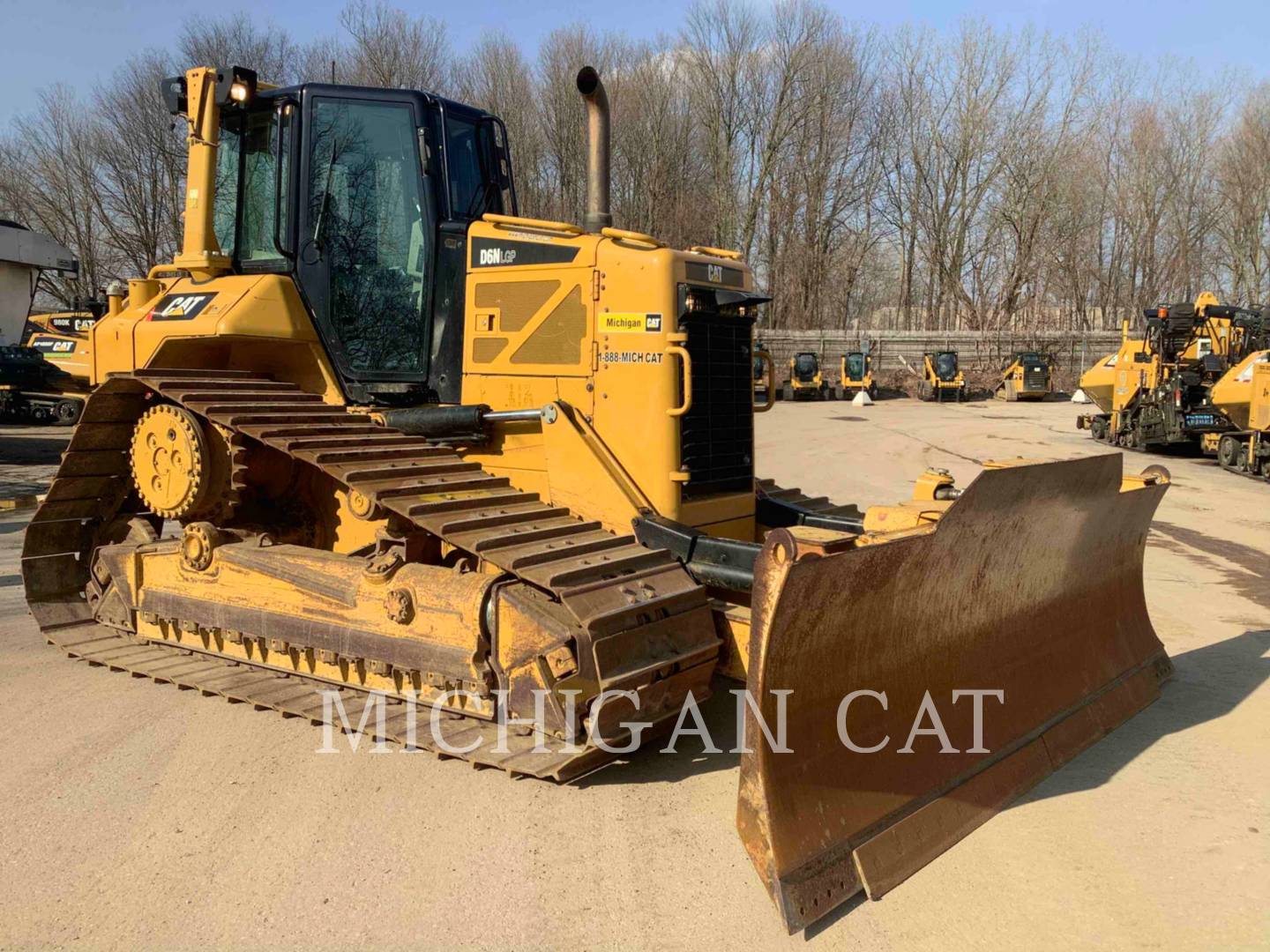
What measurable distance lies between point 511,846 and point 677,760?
3.34ft

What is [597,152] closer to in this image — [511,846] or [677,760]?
[677,760]

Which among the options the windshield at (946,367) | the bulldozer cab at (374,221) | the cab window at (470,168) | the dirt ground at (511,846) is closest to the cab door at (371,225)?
the bulldozer cab at (374,221)

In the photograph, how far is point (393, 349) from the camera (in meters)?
5.43

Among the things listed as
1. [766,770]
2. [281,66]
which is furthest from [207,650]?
[281,66]

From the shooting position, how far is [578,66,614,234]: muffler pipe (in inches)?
202

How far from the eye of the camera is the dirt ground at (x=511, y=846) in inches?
120

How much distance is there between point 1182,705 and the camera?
5098 millimetres

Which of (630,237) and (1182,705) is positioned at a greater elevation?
(630,237)

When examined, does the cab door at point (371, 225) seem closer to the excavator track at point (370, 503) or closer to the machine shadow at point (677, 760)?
the excavator track at point (370, 503)

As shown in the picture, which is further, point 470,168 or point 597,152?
point 470,168

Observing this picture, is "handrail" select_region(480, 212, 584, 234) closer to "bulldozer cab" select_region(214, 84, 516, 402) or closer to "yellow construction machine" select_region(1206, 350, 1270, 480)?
"bulldozer cab" select_region(214, 84, 516, 402)

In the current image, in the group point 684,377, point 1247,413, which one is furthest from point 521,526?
point 1247,413

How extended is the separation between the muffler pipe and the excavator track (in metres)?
1.52

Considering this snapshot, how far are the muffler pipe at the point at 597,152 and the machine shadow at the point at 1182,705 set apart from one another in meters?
3.52
